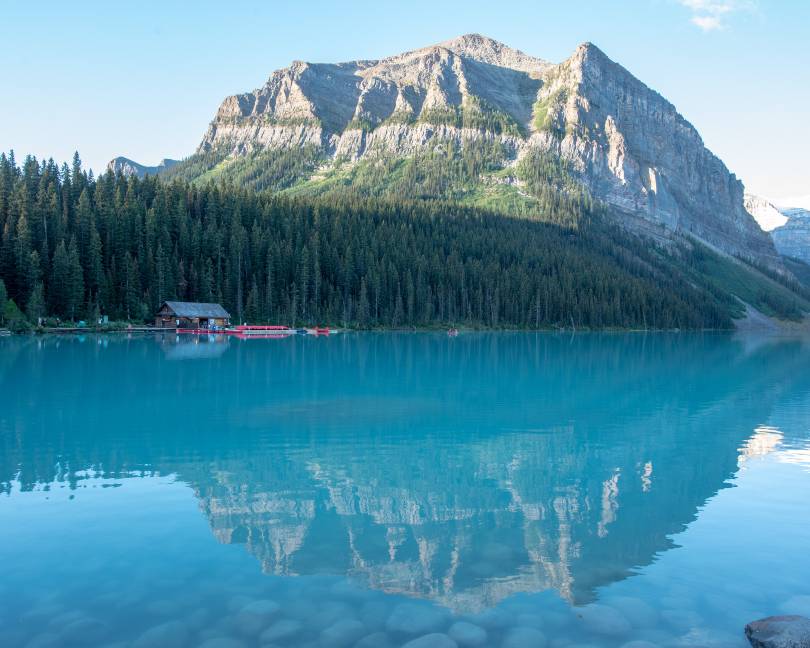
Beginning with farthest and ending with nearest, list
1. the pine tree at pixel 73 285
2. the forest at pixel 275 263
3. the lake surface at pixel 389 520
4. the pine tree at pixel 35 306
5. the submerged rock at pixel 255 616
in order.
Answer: the forest at pixel 275 263 → the pine tree at pixel 73 285 → the pine tree at pixel 35 306 → the lake surface at pixel 389 520 → the submerged rock at pixel 255 616

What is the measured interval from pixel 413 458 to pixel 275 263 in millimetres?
107275

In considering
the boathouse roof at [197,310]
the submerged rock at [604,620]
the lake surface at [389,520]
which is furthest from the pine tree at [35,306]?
the submerged rock at [604,620]

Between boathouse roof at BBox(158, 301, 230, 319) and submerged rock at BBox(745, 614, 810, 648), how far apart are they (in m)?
101

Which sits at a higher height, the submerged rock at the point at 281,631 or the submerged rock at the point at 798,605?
the submerged rock at the point at 281,631

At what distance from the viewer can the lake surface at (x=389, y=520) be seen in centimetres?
1093

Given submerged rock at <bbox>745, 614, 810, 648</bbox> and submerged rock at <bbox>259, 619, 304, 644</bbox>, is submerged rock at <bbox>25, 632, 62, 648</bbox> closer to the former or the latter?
submerged rock at <bbox>259, 619, 304, 644</bbox>

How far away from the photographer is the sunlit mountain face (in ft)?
45.8

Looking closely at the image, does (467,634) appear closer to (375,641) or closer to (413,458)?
(375,641)

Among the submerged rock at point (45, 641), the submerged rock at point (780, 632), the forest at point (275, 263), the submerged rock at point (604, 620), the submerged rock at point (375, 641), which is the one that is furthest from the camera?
the forest at point (275, 263)

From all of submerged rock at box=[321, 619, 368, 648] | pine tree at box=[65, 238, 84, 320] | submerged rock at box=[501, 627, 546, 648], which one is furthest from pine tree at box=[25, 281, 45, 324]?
submerged rock at box=[501, 627, 546, 648]

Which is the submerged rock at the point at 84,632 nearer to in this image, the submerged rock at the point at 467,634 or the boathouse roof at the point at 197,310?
the submerged rock at the point at 467,634

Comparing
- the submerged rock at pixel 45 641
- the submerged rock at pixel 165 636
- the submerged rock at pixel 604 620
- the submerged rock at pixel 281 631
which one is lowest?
the submerged rock at pixel 604 620

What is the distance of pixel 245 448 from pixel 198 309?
87124 mm

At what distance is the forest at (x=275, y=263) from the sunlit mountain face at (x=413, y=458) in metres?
56.1
